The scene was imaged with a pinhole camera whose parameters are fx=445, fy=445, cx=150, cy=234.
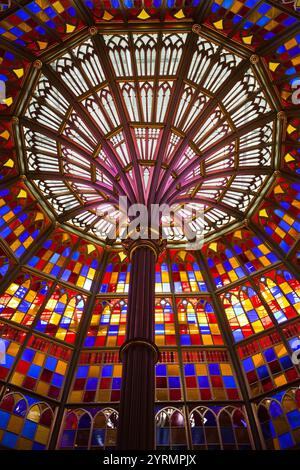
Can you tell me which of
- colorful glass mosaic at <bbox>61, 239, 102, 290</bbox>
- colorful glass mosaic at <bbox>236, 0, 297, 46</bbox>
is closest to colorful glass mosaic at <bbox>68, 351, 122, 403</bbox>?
colorful glass mosaic at <bbox>61, 239, 102, 290</bbox>

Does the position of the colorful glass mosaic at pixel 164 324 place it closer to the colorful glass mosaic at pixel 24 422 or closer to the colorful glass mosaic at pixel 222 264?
the colorful glass mosaic at pixel 222 264

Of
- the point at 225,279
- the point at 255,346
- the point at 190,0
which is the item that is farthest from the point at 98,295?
the point at 190,0

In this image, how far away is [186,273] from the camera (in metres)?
24.0

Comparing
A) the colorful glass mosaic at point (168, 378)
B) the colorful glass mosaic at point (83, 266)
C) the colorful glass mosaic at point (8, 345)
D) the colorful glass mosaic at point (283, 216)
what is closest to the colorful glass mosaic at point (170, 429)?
the colorful glass mosaic at point (168, 378)

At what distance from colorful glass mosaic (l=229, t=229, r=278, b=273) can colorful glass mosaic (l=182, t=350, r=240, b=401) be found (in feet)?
15.7

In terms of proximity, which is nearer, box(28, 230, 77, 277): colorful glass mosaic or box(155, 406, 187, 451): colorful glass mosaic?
box(155, 406, 187, 451): colorful glass mosaic

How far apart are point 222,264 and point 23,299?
10.3m

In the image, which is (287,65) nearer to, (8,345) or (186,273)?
(186,273)

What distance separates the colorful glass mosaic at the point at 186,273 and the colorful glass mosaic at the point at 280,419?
668cm

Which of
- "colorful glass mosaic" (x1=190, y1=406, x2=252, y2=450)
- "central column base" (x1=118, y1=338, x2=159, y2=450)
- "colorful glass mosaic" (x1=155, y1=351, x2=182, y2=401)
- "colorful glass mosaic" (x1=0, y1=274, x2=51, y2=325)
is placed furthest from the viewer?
"colorful glass mosaic" (x1=0, y1=274, x2=51, y2=325)

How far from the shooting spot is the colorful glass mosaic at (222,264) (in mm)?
23016

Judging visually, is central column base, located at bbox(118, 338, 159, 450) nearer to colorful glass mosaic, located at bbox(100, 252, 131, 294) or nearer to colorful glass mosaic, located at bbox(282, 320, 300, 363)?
colorful glass mosaic, located at bbox(282, 320, 300, 363)

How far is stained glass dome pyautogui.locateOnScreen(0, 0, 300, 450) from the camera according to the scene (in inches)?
682

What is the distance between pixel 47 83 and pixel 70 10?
125 inches
